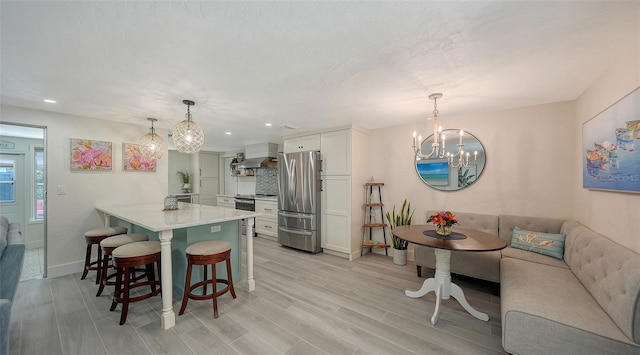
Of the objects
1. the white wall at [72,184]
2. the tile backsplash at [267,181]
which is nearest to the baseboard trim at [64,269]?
the white wall at [72,184]

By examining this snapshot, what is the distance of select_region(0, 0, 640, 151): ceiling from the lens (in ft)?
4.33

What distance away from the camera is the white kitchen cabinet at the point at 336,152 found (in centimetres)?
405

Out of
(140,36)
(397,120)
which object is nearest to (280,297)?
(140,36)

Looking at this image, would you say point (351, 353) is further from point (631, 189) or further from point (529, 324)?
point (631, 189)

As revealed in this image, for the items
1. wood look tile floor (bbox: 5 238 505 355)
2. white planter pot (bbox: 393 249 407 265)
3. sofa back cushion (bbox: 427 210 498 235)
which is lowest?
wood look tile floor (bbox: 5 238 505 355)

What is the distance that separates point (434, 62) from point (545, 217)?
2616 mm

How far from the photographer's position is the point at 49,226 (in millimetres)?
3227

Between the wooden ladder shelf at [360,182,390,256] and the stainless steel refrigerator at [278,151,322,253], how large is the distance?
0.85m

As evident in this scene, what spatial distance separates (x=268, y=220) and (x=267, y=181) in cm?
126

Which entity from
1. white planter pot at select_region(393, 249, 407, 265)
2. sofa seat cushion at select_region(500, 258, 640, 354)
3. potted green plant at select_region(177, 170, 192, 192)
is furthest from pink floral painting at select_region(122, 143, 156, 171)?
sofa seat cushion at select_region(500, 258, 640, 354)

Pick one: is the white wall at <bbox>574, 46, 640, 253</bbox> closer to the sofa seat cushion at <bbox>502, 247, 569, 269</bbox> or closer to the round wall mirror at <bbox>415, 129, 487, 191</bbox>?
the sofa seat cushion at <bbox>502, 247, 569, 269</bbox>

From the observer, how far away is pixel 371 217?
14.5 feet

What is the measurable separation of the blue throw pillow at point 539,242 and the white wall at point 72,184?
5615mm

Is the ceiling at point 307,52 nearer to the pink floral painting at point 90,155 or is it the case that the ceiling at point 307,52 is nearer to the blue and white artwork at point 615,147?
the blue and white artwork at point 615,147
